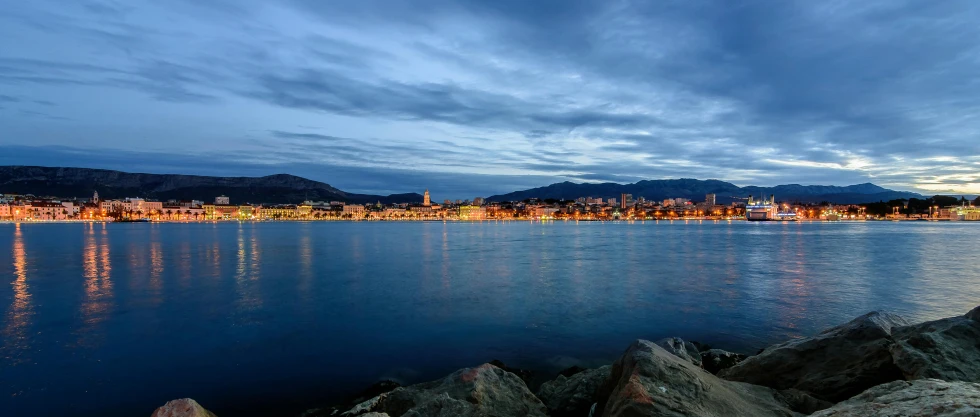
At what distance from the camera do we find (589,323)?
35.9 feet

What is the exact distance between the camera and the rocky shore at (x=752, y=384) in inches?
A: 159

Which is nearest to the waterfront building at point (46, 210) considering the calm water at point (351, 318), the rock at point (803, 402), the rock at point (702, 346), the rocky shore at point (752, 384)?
the calm water at point (351, 318)

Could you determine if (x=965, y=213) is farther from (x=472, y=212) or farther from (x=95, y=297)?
(x=95, y=297)

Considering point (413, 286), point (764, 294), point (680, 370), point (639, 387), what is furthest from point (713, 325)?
point (413, 286)

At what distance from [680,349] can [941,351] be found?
109 inches

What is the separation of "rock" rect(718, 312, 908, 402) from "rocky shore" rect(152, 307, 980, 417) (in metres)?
0.01

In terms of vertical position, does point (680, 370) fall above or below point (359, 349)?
above

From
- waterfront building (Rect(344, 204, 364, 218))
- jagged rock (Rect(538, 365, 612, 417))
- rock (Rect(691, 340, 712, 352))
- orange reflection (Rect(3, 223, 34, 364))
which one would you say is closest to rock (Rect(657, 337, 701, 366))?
rock (Rect(691, 340, 712, 352))

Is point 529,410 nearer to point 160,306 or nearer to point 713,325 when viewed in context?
point 713,325

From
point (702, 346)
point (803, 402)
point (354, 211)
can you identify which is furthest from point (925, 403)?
point (354, 211)

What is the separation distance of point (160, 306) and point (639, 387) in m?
13.3

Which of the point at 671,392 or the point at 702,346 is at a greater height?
the point at 671,392

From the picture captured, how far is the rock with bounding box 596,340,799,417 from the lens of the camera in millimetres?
3922

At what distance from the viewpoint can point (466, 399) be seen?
5.00 metres
